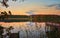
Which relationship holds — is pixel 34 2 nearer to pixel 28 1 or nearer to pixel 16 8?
pixel 28 1

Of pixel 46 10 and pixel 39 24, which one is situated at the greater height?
pixel 46 10

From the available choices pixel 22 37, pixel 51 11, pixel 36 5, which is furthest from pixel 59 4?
pixel 22 37

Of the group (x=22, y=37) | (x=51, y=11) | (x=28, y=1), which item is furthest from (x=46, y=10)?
(x=22, y=37)

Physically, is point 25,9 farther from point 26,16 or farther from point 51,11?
point 51,11

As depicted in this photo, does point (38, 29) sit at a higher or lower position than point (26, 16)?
lower

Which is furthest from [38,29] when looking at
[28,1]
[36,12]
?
[28,1]

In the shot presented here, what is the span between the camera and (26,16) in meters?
2.02

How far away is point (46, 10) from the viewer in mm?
2045

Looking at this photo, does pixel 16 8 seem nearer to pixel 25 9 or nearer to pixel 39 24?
pixel 25 9

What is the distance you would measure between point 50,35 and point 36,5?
375 millimetres

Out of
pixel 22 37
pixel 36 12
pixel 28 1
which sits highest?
pixel 28 1

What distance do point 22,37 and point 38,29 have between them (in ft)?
0.66

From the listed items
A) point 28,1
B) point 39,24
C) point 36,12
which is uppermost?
point 28,1

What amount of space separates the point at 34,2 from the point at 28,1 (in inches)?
2.7
